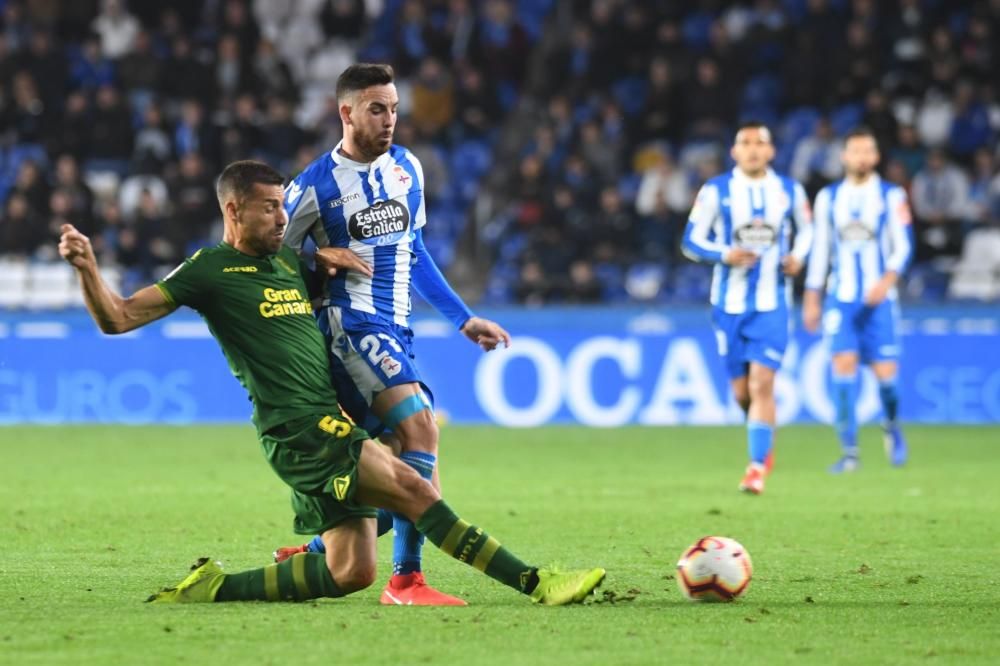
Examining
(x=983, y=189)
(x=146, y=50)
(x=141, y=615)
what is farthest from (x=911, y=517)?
(x=146, y=50)

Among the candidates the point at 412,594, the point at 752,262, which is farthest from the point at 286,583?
the point at 752,262

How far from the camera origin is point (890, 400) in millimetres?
13383

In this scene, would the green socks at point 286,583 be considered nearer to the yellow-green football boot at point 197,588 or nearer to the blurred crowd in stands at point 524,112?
the yellow-green football boot at point 197,588

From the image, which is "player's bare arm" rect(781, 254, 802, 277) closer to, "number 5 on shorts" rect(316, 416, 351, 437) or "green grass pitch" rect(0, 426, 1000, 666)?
"green grass pitch" rect(0, 426, 1000, 666)

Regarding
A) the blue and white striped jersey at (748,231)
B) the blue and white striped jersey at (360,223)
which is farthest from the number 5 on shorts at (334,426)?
the blue and white striped jersey at (748,231)

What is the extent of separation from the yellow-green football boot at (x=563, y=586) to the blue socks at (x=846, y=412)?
7.11 metres

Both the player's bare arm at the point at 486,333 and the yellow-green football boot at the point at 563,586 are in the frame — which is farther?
the player's bare arm at the point at 486,333

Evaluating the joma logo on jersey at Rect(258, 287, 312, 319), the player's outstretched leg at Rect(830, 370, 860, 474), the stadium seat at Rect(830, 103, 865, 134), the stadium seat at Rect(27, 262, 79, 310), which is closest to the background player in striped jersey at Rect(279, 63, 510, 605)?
the joma logo on jersey at Rect(258, 287, 312, 319)

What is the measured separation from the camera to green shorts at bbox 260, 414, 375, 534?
20.3 feet

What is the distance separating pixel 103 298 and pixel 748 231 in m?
6.34

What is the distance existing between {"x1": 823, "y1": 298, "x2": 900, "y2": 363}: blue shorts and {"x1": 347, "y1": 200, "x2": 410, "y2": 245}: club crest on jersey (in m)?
7.09

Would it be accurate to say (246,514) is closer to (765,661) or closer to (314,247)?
(314,247)

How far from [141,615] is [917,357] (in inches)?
482

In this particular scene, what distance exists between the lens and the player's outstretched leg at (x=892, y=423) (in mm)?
13336
